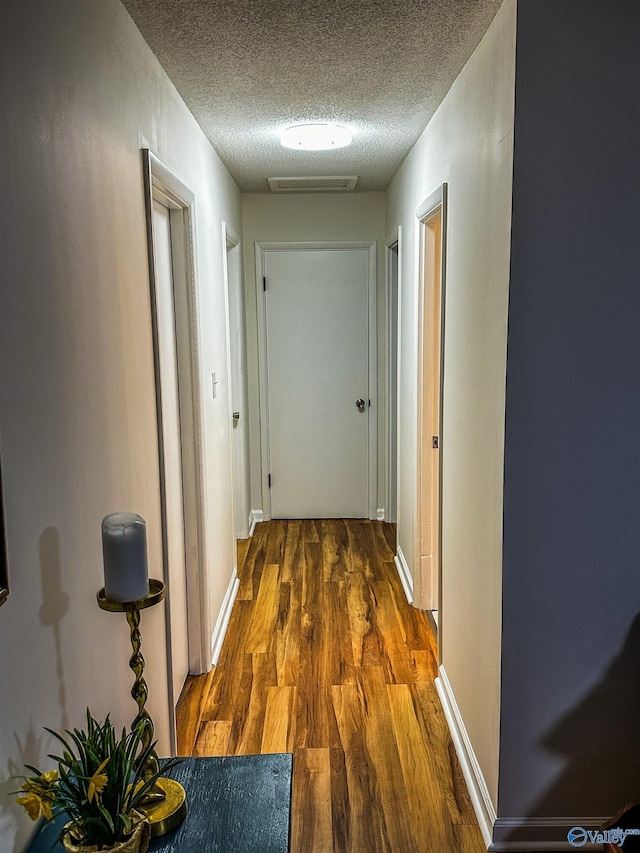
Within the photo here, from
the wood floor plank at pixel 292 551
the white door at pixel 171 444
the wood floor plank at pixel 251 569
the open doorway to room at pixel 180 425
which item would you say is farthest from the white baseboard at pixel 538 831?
the wood floor plank at pixel 292 551

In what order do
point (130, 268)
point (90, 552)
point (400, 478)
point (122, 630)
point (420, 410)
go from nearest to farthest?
1. point (90, 552)
2. point (122, 630)
3. point (130, 268)
4. point (420, 410)
5. point (400, 478)

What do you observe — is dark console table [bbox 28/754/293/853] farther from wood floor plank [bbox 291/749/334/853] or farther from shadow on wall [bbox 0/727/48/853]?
wood floor plank [bbox 291/749/334/853]

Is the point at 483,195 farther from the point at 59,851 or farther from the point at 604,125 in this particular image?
the point at 59,851

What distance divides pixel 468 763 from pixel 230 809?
1.33 meters

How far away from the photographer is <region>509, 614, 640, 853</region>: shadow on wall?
2.00m

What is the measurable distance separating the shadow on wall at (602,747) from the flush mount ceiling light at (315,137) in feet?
7.80

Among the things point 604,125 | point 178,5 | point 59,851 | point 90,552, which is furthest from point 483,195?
point 59,851

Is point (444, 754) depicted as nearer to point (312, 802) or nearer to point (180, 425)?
point (312, 802)

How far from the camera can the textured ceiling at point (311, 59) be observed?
1.92 meters

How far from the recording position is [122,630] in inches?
69.8

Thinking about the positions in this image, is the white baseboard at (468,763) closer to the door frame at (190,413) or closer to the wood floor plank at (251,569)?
the door frame at (190,413)

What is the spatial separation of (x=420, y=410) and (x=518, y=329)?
5.72ft

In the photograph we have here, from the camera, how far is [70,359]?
1.43 meters

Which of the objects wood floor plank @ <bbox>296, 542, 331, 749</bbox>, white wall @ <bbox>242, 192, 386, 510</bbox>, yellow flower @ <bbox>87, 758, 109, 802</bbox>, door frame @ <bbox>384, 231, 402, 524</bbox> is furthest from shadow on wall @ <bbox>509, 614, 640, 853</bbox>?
white wall @ <bbox>242, 192, 386, 510</bbox>
